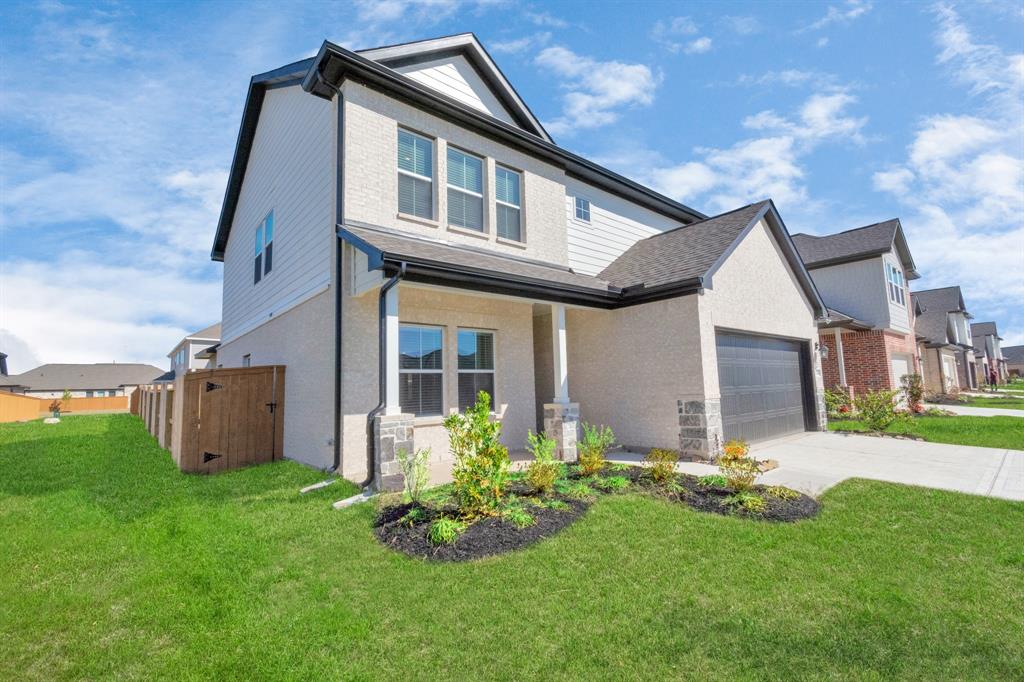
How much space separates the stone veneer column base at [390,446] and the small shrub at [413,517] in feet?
3.59

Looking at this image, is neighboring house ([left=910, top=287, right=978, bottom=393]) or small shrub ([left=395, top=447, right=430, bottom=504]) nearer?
small shrub ([left=395, top=447, right=430, bottom=504])

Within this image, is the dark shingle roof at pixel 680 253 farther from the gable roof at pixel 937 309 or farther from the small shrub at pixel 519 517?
the gable roof at pixel 937 309

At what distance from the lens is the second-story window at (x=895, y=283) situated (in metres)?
18.9

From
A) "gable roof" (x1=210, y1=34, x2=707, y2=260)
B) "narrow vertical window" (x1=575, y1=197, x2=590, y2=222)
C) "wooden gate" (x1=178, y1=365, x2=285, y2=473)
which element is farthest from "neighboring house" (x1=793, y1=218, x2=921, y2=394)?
"wooden gate" (x1=178, y1=365, x2=285, y2=473)

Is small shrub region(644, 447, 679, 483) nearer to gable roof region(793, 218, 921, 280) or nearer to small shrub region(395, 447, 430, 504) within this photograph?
small shrub region(395, 447, 430, 504)

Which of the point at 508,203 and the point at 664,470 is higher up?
the point at 508,203

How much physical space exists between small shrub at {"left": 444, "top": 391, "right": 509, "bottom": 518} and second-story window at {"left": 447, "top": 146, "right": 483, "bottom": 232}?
200 inches

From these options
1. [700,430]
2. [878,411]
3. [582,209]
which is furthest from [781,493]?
[878,411]

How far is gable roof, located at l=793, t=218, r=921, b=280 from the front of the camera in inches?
742

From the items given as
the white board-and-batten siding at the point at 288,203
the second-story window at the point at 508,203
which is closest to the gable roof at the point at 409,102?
the white board-and-batten siding at the point at 288,203

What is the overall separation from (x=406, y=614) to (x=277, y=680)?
2.94ft

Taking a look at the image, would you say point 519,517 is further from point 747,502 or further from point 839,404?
point 839,404

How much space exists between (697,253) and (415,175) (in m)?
6.09

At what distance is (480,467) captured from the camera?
5.15 m
